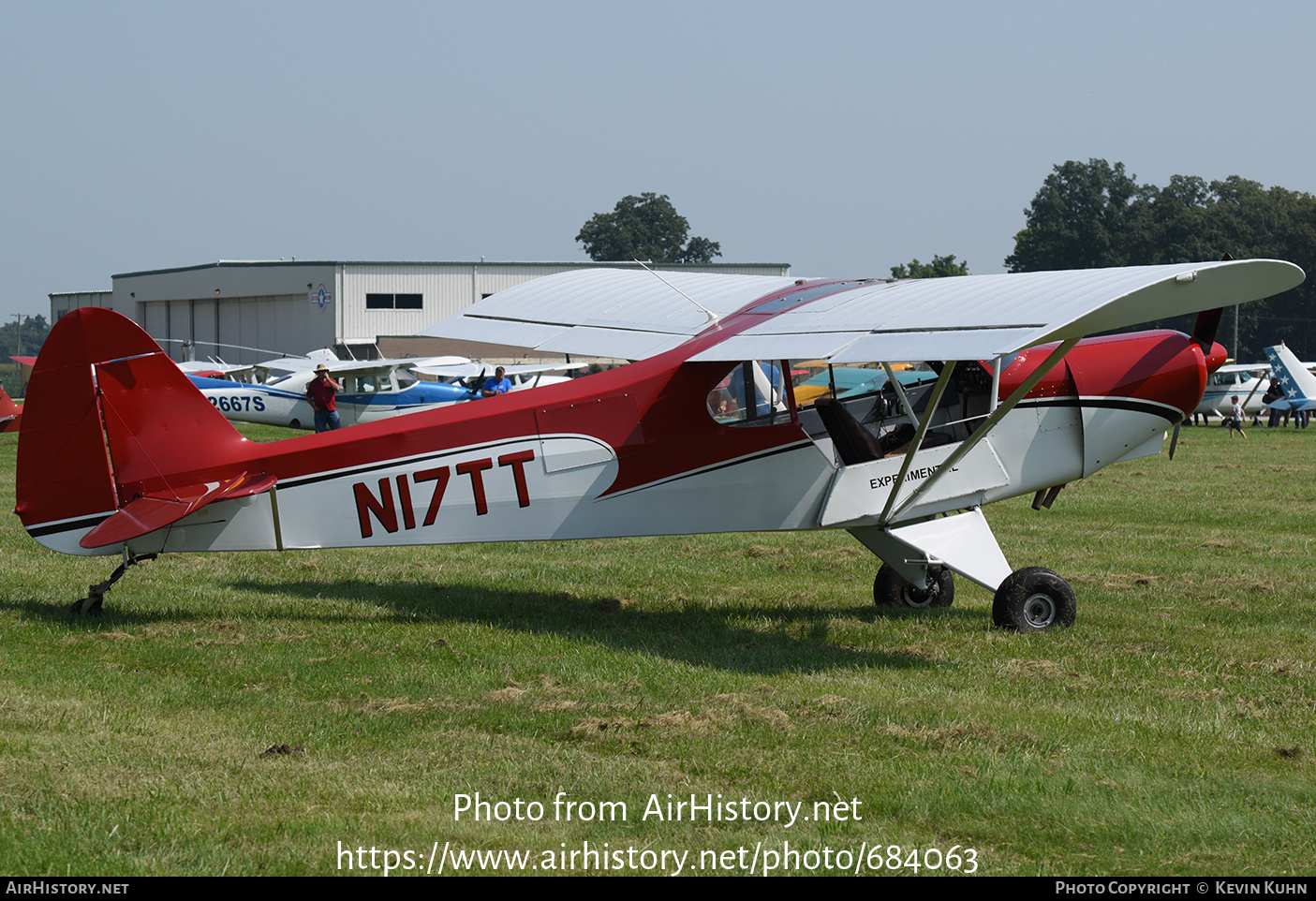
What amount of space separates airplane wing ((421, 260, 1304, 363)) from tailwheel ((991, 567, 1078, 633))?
5.74ft

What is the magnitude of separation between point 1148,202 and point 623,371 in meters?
96.1

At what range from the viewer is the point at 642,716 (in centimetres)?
545

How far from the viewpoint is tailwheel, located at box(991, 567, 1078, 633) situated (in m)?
7.34

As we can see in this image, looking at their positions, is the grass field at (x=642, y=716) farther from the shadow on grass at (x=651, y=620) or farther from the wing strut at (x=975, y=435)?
the wing strut at (x=975, y=435)

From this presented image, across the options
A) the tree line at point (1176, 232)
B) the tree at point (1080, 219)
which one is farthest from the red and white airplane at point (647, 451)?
the tree at point (1080, 219)

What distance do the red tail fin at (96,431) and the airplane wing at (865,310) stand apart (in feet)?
6.40

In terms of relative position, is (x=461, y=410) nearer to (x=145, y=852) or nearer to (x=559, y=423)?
(x=559, y=423)

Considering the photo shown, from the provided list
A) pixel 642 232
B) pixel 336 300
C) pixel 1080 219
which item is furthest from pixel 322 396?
pixel 642 232

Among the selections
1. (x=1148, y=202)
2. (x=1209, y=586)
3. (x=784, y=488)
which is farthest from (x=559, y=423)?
(x=1148, y=202)

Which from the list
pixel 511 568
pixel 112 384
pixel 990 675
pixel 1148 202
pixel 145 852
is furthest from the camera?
pixel 1148 202

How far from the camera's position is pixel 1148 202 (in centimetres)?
9362

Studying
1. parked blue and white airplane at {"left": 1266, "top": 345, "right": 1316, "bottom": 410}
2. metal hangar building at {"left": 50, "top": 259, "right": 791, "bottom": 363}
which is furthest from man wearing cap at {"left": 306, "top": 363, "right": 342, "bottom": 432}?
metal hangar building at {"left": 50, "top": 259, "right": 791, "bottom": 363}

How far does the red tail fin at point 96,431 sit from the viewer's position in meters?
7.08

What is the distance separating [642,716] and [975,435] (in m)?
2.69
